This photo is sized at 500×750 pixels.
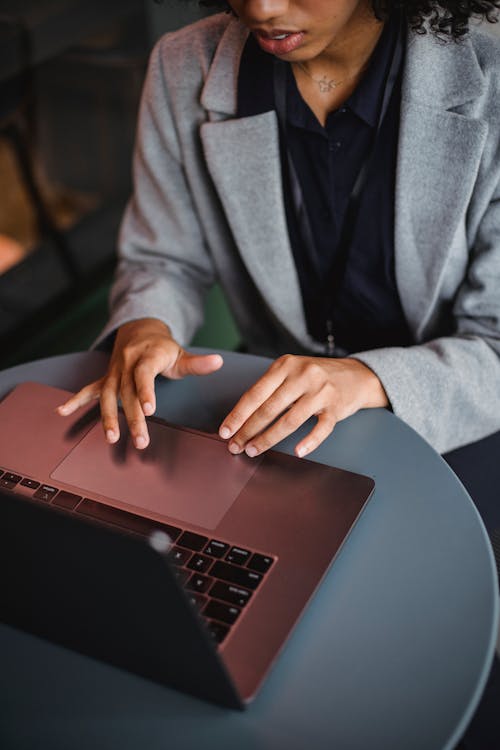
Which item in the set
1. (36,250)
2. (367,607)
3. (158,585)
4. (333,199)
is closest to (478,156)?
(333,199)

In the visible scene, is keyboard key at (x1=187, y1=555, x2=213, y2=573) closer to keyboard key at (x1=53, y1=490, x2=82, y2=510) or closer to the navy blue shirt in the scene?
keyboard key at (x1=53, y1=490, x2=82, y2=510)

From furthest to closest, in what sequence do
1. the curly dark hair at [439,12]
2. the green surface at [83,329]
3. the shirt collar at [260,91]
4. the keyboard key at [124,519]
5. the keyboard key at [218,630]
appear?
1. the green surface at [83,329]
2. the shirt collar at [260,91]
3. the curly dark hair at [439,12]
4. the keyboard key at [124,519]
5. the keyboard key at [218,630]

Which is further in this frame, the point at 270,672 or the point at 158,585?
the point at 270,672

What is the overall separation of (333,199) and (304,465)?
0.46 m

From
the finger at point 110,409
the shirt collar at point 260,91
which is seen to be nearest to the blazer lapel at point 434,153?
the shirt collar at point 260,91

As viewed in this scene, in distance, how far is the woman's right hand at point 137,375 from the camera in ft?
2.80

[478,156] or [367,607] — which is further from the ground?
[478,156]

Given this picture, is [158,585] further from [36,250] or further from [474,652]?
[36,250]

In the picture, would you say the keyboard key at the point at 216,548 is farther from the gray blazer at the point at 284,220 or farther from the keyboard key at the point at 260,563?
the gray blazer at the point at 284,220

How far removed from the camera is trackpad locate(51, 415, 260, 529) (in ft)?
2.54

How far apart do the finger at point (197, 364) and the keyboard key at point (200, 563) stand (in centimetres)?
24

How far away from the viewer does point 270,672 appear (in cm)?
64

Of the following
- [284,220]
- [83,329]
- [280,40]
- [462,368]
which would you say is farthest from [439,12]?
[83,329]

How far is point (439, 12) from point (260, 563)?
719 millimetres
